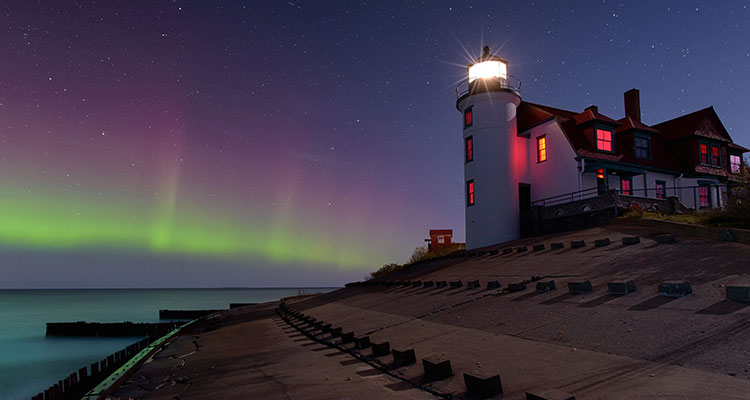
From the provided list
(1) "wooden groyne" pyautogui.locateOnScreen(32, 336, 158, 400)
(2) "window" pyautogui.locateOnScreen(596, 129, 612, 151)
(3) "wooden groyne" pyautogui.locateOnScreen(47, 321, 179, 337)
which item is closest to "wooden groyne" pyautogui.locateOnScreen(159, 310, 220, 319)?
(3) "wooden groyne" pyautogui.locateOnScreen(47, 321, 179, 337)

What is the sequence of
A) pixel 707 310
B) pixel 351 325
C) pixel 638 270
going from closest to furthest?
pixel 707 310
pixel 638 270
pixel 351 325

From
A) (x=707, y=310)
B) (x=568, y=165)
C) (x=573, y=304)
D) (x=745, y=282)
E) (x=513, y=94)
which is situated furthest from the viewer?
(x=513, y=94)

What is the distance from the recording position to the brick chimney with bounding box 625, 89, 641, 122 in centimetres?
3584

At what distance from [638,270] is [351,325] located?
25.0 feet

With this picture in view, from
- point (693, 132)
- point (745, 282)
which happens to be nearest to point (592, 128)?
point (693, 132)

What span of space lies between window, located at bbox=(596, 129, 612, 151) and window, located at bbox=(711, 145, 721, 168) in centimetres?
984

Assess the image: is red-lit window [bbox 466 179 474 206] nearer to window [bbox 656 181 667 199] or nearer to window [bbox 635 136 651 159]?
window [bbox 635 136 651 159]

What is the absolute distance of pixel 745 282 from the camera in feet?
28.7

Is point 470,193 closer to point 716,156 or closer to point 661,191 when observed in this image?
point 661,191

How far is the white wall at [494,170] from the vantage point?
3000cm

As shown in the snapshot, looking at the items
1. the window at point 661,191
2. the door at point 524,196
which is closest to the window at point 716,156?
the window at point 661,191

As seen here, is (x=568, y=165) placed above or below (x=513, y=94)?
below

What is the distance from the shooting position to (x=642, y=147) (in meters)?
32.0

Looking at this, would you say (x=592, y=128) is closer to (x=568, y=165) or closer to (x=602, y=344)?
(x=568, y=165)
